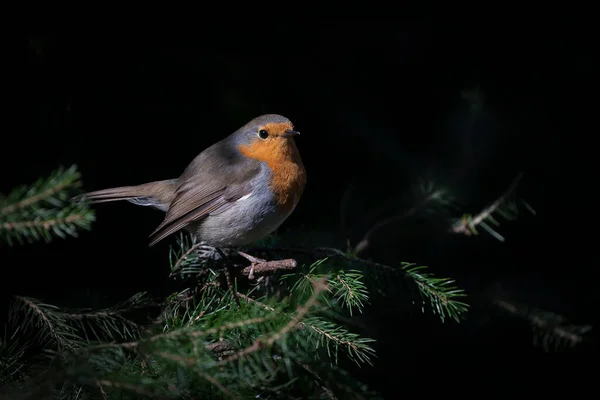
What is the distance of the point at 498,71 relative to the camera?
348 cm

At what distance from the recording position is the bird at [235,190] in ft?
9.21

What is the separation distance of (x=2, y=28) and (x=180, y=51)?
0.81 metres

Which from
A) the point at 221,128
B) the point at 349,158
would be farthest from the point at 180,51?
the point at 349,158

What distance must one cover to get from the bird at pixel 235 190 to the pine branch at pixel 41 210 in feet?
4.26

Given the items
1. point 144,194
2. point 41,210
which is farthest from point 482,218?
point 41,210

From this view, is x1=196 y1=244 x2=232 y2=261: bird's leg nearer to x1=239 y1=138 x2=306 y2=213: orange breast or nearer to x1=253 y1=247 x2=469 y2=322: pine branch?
x1=253 y1=247 x2=469 y2=322: pine branch

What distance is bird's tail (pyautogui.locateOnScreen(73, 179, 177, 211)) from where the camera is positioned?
2.84 meters

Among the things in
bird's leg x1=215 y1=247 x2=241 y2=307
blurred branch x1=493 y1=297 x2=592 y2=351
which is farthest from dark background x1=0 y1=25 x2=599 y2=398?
bird's leg x1=215 y1=247 x2=241 y2=307

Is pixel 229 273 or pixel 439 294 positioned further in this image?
pixel 229 273

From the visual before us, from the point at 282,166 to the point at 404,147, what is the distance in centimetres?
100

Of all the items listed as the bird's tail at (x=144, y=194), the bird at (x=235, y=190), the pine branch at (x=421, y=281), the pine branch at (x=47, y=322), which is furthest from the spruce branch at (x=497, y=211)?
the pine branch at (x=47, y=322)

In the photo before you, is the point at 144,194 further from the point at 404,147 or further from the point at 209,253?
the point at 404,147

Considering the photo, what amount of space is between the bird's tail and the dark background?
0.73ft

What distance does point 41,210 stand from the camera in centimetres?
139
